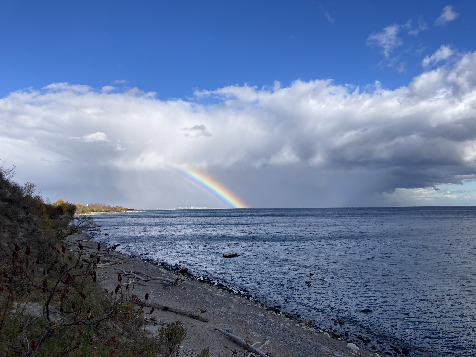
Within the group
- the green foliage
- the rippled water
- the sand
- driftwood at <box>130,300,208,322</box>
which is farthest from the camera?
the rippled water

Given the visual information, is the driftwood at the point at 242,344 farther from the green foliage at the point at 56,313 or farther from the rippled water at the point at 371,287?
the rippled water at the point at 371,287

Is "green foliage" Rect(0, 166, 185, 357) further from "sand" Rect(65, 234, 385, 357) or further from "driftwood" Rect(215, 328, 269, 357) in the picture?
"driftwood" Rect(215, 328, 269, 357)

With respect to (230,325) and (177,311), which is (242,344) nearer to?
(230,325)

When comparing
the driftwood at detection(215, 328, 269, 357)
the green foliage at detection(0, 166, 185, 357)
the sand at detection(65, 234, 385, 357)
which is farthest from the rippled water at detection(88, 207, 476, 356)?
the green foliage at detection(0, 166, 185, 357)

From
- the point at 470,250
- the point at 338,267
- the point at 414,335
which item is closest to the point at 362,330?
the point at 414,335

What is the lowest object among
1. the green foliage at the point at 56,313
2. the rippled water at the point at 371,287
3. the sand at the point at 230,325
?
the rippled water at the point at 371,287

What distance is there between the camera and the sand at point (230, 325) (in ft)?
41.2

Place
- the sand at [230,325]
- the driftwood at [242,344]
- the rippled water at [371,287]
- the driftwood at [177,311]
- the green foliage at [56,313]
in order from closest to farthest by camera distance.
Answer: the green foliage at [56,313], the driftwood at [242,344], the sand at [230,325], the driftwood at [177,311], the rippled water at [371,287]

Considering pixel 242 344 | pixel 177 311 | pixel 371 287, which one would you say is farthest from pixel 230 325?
pixel 371 287

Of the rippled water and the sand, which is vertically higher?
the sand

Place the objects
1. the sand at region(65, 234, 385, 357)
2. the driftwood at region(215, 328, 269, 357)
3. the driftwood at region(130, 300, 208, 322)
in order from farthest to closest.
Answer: the driftwood at region(130, 300, 208, 322) → the sand at region(65, 234, 385, 357) → the driftwood at region(215, 328, 269, 357)

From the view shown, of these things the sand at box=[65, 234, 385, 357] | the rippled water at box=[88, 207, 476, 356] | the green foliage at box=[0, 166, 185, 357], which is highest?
the green foliage at box=[0, 166, 185, 357]

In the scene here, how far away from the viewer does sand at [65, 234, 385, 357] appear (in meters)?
12.6

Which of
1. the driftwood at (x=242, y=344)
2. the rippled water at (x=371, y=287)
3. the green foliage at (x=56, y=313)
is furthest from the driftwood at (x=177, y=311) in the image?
the rippled water at (x=371, y=287)
